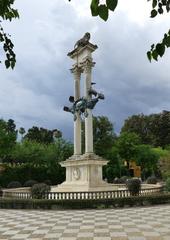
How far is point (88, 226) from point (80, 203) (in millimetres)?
5592

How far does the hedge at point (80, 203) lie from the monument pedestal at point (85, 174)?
441 centimetres

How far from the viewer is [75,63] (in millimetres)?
26906

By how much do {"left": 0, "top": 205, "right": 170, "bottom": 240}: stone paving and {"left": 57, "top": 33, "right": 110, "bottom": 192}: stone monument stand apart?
25.1ft

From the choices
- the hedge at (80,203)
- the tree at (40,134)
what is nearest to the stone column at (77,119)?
the hedge at (80,203)

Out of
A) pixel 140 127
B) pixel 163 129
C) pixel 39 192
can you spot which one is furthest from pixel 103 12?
pixel 140 127

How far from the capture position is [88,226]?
11.7 meters

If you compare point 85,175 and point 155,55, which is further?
point 85,175

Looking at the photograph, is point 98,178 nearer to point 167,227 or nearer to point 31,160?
point 167,227

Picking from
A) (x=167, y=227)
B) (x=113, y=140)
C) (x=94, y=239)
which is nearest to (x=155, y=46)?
(x=94, y=239)

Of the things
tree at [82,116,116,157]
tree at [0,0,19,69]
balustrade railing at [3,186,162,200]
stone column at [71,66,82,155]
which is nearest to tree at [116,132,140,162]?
tree at [82,116,116,157]

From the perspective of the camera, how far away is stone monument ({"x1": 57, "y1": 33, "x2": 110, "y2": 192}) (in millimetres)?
22656

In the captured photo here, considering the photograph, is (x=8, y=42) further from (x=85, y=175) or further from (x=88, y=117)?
(x=88, y=117)

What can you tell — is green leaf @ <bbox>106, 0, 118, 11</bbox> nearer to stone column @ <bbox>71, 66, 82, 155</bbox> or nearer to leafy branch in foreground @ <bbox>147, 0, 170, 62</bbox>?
leafy branch in foreground @ <bbox>147, 0, 170, 62</bbox>

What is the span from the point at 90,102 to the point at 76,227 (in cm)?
1370
